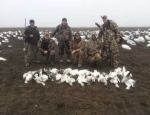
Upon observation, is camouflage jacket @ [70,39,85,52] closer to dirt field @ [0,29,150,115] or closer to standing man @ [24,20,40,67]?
standing man @ [24,20,40,67]

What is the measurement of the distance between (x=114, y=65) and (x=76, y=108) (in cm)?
399

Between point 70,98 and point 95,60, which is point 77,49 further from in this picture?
point 70,98

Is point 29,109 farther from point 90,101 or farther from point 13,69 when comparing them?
point 13,69

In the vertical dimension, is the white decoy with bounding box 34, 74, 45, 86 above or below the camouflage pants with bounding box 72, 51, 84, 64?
below

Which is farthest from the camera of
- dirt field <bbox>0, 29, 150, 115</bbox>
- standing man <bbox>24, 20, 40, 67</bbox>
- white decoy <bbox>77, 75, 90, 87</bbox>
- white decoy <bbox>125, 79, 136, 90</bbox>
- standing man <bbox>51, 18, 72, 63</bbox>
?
standing man <bbox>51, 18, 72, 63</bbox>

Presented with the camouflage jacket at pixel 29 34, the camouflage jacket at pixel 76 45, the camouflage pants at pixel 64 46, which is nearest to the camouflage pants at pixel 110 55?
the camouflage jacket at pixel 76 45

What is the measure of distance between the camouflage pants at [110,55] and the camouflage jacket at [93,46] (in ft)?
0.96

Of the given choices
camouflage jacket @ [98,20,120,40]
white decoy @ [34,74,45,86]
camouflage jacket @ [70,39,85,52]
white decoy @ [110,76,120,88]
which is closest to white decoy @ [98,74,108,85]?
white decoy @ [110,76,120,88]

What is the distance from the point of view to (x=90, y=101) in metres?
5.36

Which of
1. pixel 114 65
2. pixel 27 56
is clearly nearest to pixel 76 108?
pixel 114 65

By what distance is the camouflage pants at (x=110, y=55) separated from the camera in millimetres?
8664

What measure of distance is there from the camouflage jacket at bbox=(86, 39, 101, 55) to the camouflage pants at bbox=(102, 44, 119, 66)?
11.6 inches

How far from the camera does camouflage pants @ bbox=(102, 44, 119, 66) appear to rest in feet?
28.4

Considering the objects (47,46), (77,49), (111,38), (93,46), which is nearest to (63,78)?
(77,49)
